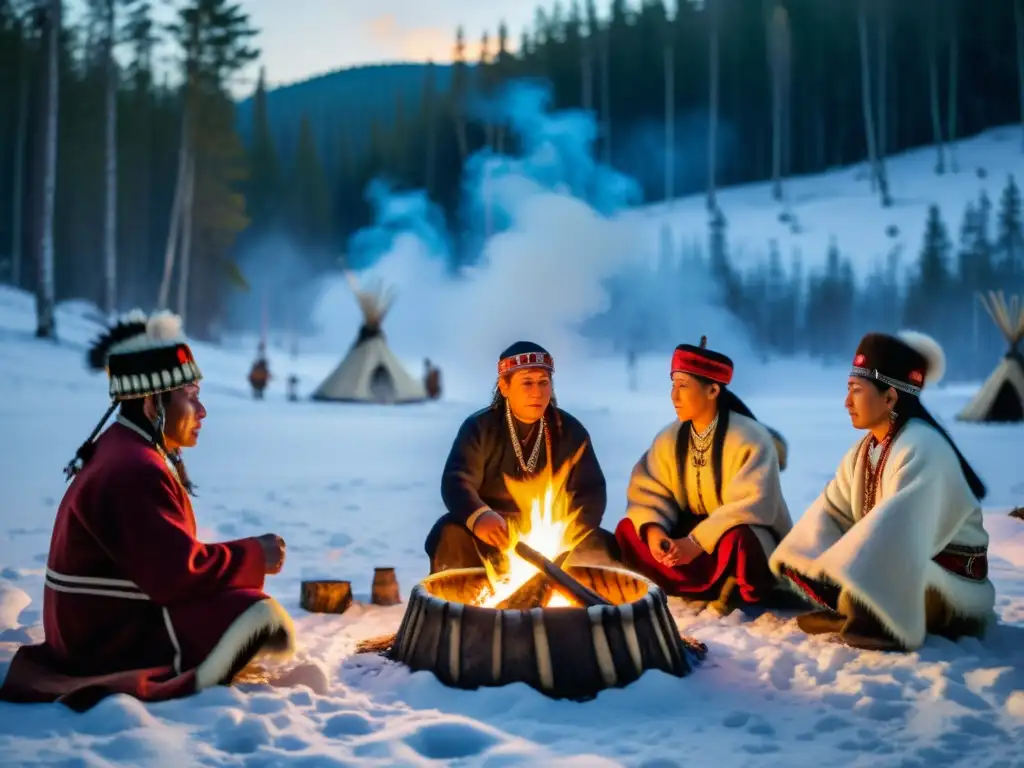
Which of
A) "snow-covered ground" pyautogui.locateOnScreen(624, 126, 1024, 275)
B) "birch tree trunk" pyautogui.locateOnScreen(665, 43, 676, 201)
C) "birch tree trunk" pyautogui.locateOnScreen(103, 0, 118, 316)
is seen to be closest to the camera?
"birch tree trunk" pyautogui.locateOnScreen(103, 0, 118, 316)

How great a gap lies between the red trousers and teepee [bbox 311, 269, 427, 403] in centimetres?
1045

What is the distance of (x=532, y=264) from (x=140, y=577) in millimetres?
24351

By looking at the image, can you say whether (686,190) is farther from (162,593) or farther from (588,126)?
(162,593)

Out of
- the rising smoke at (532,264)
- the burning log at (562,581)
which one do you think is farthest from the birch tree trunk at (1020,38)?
the burning log at (562,581)

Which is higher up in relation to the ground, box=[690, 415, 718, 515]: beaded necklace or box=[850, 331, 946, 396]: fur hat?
box=[850, 331, 946, 396]: fur hat

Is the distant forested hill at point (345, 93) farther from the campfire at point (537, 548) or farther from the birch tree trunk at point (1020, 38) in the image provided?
the campfire at point (537, 548)

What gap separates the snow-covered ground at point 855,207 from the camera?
2247 centimetres

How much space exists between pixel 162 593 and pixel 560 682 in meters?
1.09

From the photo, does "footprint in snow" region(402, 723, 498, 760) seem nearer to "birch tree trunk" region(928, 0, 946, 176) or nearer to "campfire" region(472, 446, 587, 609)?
"campfire" region(472, 446, 587, 609)

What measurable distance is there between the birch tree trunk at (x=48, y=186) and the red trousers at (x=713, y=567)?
43.6 ft

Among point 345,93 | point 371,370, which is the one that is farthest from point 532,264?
point 345,93

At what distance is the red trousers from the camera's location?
135 inches

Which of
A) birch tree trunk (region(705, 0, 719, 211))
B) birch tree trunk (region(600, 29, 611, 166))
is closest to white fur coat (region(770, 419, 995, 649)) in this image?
birch tree trunk (region(705, 0, 719, 211))

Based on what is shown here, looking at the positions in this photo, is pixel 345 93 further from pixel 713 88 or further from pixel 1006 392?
pixel 1006 392
